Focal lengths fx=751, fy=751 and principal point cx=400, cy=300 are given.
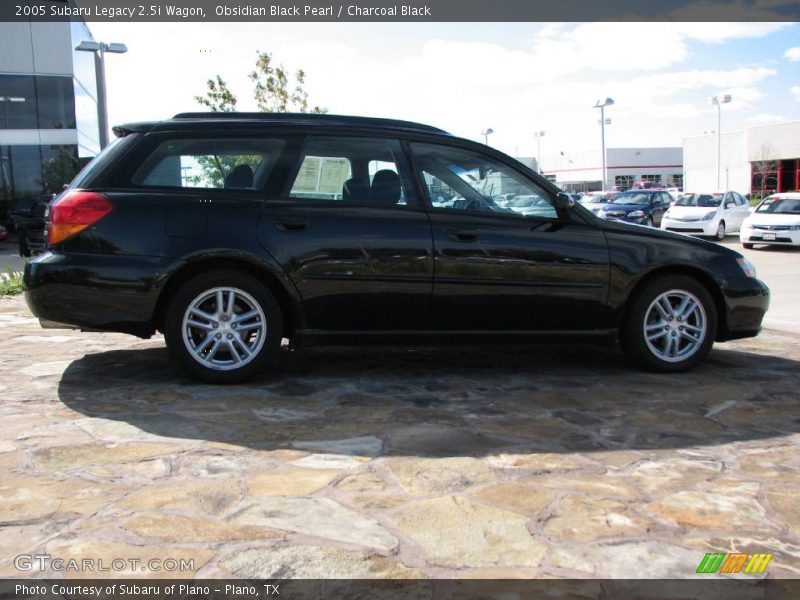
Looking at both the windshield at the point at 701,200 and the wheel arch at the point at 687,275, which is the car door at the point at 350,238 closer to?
the wheel arch at the point at 687,275

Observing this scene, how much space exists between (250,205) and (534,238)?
6.16 feet

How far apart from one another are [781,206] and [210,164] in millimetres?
19253

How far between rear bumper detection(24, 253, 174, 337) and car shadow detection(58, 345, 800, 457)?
0.50m

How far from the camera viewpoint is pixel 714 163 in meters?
63.2

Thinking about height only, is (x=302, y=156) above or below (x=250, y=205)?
above

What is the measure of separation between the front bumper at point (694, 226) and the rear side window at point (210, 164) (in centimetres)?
1992

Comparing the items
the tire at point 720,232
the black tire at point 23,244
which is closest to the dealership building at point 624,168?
the tire at point 720,232

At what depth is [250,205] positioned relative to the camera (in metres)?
4.77

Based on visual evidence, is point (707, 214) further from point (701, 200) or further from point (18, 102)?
point (18, 102)

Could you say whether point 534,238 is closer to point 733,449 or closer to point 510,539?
point 733,449

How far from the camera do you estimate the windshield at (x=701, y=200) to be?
78.3 ft

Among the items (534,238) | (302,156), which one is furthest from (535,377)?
(302,156)

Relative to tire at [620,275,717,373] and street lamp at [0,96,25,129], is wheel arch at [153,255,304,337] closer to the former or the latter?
tire at [620,275,717,373]

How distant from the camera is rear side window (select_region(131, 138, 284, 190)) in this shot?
15.6ft
